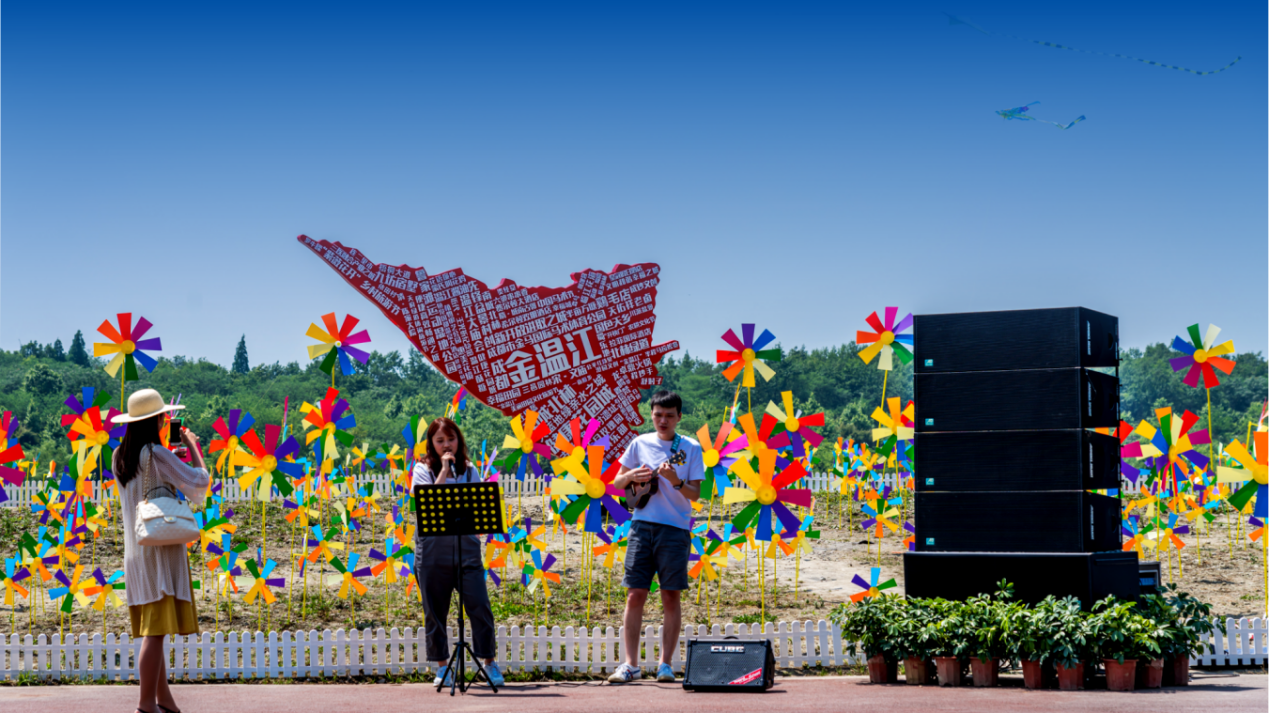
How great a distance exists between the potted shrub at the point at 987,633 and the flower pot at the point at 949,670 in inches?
2.9

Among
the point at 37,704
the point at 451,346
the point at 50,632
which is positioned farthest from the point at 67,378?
the point at 37,704

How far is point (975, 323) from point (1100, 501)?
1081mm

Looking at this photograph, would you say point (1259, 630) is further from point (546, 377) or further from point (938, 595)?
point (546, 377)

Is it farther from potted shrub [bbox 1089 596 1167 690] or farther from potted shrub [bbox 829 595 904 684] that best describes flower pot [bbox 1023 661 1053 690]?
potted shrub [bbox 829 595 904 684]

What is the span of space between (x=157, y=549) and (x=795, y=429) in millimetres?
4645

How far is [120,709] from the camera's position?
209 inches

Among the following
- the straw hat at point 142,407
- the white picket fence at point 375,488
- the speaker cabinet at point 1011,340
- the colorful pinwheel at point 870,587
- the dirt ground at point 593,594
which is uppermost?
the speaker cabinet at point 1011,340

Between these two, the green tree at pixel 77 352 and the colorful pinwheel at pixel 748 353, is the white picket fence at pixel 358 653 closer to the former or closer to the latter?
the colorful pinwheel at pixel 748 353

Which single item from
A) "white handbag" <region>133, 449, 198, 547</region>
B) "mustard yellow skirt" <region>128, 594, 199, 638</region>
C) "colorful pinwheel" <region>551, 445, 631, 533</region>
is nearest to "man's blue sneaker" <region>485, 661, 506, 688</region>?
"colorful pinwheel" <region>551, 445, 631, 533</region>

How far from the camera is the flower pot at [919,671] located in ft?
18.8

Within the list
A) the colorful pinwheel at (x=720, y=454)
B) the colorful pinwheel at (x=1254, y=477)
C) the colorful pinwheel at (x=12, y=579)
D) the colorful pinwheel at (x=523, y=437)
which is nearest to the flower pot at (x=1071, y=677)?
the colorful pinwheel at (x=1254, y=477)

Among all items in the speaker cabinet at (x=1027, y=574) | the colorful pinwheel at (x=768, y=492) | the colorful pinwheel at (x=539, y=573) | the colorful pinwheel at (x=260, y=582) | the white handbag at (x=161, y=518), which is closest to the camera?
the white handbag at (x=161, y=518)

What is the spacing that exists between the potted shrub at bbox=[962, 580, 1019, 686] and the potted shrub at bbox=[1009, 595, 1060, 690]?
0.05 m

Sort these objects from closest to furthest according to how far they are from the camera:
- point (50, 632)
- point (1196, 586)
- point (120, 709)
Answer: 1. point (120, 709)
2. point (50, 632)
3. point (1196, 586)
